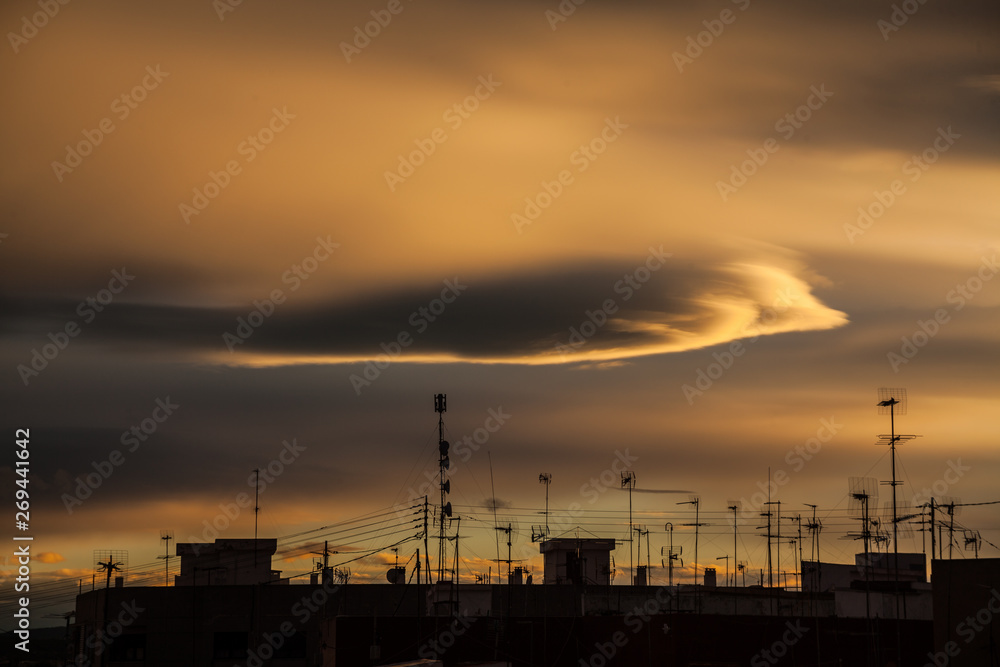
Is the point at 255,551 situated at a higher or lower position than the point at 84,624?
higher

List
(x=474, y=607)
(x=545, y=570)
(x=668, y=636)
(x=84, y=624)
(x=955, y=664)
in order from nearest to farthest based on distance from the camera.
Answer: (x=955, y=664) < (x=668, y=636) < (x=474, y=607) < (x=84, y=624) < (x=545, y=570)

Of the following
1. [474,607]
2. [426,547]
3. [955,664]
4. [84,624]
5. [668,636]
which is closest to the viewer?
[955,664]

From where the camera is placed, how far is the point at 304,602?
78.7 meters

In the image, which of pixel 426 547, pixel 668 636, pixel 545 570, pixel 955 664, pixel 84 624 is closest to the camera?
pixel 955 664

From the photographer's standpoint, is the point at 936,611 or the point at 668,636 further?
the point at 668,636

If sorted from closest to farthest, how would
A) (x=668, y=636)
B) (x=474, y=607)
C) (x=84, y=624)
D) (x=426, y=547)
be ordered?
(x=668, y=636)
(x=426, y=547)
(x=474, y=607)
(x=84, y=624)

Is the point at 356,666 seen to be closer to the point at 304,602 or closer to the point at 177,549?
the point at 304,602

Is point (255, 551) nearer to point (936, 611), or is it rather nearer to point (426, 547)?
point (426, 547)

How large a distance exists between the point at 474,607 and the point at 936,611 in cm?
3805

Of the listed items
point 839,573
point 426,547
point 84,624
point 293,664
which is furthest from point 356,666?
point 839,573

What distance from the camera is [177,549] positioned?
283 ft

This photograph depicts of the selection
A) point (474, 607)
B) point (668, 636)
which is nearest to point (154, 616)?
point (474, 607)

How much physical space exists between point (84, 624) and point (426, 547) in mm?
33409

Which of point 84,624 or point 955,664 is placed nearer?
point 955,664
